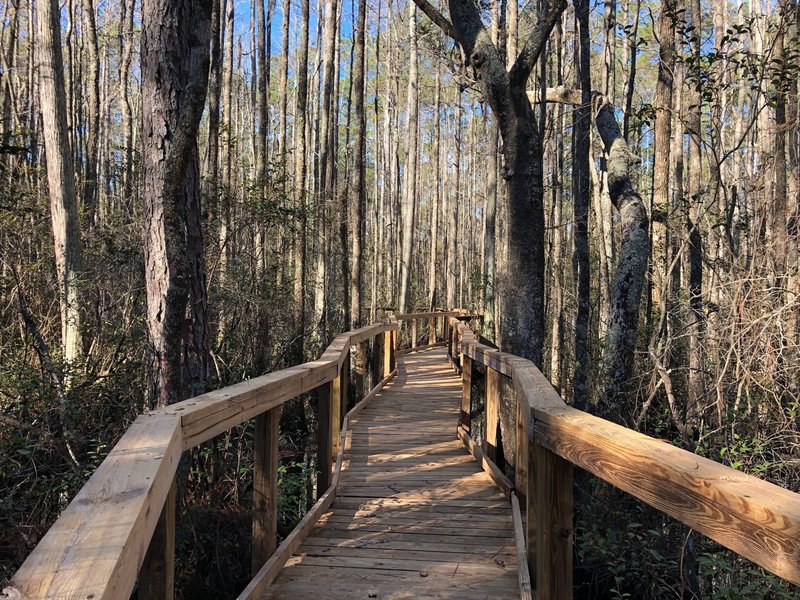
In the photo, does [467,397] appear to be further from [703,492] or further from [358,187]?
[358,187]

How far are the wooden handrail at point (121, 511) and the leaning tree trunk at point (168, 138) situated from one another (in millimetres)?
1639

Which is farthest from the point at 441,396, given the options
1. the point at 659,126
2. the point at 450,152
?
the point at 450,152

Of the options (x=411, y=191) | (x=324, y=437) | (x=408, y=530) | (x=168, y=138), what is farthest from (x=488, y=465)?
(x=411, y=191)

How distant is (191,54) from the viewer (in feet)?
13.2

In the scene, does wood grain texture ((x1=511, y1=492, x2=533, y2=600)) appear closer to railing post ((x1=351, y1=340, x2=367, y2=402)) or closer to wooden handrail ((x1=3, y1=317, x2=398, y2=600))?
wooden handrail ((x1=3, y1=317, x2=398, y2=600))

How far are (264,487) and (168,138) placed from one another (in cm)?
251

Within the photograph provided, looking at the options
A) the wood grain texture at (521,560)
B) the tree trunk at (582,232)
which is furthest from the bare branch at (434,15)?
the wood grain texture at (521,560)

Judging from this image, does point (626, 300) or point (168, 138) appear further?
point (626, 300)

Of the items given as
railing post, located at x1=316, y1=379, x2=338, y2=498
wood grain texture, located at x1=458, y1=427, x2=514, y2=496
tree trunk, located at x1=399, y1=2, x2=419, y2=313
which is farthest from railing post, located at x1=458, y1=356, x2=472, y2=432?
tree trunk, located at x1=399, y1=2, x2=419, y2=313

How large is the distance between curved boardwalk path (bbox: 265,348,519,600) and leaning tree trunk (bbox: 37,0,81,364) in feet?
13.4

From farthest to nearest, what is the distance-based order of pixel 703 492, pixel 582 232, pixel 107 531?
1. pixel 582 232
2. pixel 703 492
3. pixel 107 531

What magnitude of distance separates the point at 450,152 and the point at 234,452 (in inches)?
1342

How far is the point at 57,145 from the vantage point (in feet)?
23.6

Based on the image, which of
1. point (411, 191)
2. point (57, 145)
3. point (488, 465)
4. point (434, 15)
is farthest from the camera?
point (411, 191)
